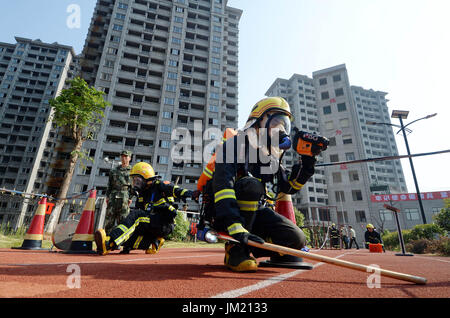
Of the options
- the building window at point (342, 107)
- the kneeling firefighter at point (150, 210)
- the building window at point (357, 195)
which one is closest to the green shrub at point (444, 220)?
the kneeling firefighter at point (150, 210)

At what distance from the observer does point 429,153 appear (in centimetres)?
383

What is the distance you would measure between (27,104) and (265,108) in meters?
89.0

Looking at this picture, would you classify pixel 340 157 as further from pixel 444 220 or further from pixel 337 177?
pixel 444 220

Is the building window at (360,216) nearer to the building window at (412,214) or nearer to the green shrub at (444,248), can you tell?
the building window at (412,214)

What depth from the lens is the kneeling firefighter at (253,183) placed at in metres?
2.38

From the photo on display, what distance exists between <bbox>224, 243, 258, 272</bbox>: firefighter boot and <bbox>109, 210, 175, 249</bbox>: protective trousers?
2.51m

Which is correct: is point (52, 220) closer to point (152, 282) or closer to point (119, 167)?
point (119, 167)

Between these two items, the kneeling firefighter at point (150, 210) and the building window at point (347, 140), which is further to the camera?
the building window at point (347, 140)

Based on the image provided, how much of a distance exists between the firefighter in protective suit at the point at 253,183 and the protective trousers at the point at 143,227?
2115 millimetres

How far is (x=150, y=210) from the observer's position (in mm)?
4719

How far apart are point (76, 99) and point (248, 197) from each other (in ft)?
49.3

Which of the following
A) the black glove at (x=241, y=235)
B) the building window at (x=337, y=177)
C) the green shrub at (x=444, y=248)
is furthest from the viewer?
the building window at (x=337, y=177)

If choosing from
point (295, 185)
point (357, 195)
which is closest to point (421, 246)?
point (295, 185)

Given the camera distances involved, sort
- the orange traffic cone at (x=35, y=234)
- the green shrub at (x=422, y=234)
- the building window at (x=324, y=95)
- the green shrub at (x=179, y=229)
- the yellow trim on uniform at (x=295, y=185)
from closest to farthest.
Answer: the yellow trim on uniform at (x=295, y=185)
the orange traffic cone at (x=35, y=234)
the green shrub at (x=179, y=229)
the green shrub at (x=422, y=234)
the building window at (x=324, y=95)
